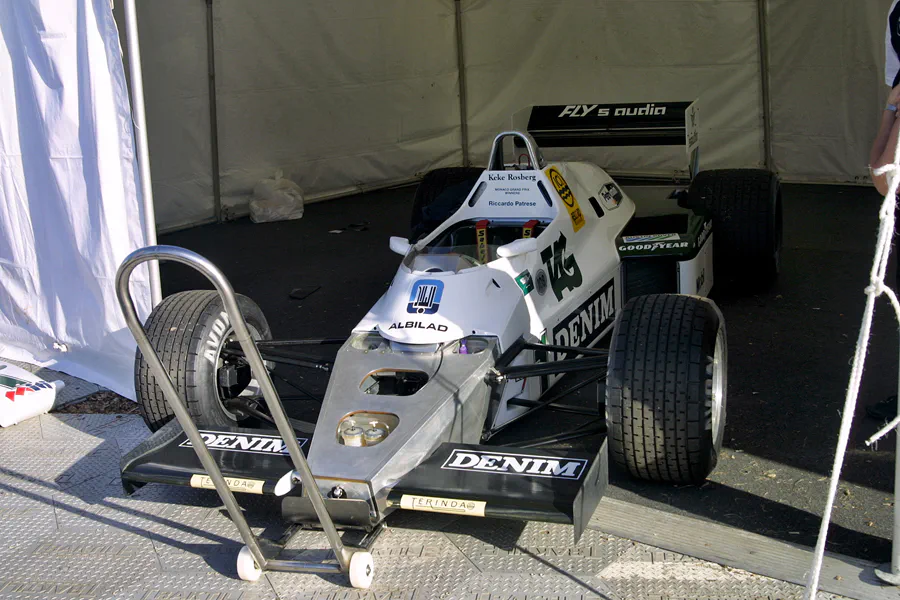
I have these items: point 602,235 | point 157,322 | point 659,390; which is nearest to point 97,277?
point 157,322

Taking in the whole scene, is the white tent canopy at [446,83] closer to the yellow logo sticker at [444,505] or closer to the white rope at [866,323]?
the yellow logo sticker at [444,505]

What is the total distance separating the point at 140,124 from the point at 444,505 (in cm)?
284

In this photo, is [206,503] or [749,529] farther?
[206,503]

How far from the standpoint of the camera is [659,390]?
404 centimetres

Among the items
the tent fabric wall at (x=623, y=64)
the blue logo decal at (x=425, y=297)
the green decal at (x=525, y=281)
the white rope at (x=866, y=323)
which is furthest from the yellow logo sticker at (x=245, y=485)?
the tent fabric wall at (x=623, y=64)

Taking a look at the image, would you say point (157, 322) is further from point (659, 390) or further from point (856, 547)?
point (856, 547)

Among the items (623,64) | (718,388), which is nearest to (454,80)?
(623,64)

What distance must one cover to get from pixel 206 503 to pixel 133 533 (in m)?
0.35

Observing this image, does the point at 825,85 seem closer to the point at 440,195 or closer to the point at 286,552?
the point at 440,195

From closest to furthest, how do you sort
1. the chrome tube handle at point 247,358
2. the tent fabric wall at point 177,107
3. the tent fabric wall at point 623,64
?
the chrome tube handle at point 247,358 → the tent fabric wall at point 177,107 → the tent fabric wall at point 623,64

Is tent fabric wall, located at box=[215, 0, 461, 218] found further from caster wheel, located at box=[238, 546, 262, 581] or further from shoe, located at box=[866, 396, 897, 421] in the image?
shoe, located at box=[866, 396, 897, 421]

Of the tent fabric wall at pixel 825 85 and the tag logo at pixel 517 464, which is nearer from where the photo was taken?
the tag logo at pixel 517 464

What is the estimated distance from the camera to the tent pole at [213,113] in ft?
32.3

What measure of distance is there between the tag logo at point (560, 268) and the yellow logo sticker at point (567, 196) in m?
0.28
